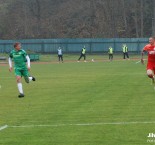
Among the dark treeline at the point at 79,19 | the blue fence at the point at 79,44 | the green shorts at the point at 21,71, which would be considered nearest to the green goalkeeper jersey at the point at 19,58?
the green shorts at the point at 21,71

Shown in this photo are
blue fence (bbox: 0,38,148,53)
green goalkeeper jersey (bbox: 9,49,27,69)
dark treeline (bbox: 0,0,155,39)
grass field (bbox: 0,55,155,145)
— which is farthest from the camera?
dark treeline (bbox: 0,0,155,39)

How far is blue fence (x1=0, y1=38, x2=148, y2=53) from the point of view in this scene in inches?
3285

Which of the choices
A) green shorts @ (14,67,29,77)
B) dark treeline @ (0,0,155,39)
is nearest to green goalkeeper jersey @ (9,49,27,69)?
green shorts @ (14,67,29,77)

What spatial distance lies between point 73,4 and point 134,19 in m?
11.8

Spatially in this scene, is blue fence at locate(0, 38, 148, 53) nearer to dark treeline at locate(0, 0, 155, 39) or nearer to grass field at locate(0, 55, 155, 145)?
dark treeline at locate(0, 0, 155, 39)

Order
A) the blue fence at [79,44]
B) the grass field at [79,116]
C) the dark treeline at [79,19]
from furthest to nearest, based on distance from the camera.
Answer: the dark treeline at [79,19] → the blue fence at [79,44] → the grass field at [79,116]

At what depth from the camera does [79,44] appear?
278 feet

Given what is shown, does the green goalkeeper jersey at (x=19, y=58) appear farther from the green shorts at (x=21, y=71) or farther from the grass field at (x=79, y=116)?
the grass field at (x=79, y=116)

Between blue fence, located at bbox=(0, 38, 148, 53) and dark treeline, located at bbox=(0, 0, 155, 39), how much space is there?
42.7 ft

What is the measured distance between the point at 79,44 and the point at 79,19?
17122 mm

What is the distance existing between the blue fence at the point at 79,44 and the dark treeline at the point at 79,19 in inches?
513

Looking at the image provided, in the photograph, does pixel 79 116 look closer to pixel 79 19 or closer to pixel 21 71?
pixel 21 71

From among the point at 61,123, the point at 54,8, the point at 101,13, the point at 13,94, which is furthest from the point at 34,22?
the point at 61,123

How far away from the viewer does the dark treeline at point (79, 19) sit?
326ft
